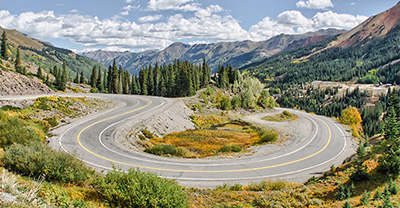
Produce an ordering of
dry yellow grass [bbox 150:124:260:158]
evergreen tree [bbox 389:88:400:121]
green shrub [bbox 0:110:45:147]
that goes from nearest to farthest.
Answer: green shrub [bbox 0:110:45:147] < evergreen tree [bbox 389:88:400:121] < dry yellow grass [bbox 150:124:260:158]

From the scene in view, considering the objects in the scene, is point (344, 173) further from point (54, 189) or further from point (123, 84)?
point (123, 84)

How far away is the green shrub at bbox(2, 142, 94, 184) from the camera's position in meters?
10.4

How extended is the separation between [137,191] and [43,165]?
16.1 ft

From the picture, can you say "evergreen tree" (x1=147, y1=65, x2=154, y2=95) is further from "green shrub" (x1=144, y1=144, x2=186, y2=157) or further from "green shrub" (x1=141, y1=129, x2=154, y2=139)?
"green shrub" (x1=144, y1=144, x2=186, y2=157)

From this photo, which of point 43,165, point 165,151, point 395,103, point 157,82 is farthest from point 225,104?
point 43,165

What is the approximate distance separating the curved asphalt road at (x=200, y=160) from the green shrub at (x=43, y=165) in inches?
120

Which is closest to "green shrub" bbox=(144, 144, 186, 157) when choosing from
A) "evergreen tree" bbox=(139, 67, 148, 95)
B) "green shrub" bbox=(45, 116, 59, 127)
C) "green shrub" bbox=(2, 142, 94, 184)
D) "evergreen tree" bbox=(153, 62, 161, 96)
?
"green shrub" bbox=(45, 116, 59, 127)

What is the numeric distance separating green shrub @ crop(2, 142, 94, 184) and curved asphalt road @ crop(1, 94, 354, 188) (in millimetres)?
3047

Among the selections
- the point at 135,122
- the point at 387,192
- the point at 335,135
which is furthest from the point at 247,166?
the point at 335,135

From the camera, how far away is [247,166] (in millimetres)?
23969

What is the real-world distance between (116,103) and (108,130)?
22.0 metres

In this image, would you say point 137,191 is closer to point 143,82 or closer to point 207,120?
point 207,120

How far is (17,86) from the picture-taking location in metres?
45.1

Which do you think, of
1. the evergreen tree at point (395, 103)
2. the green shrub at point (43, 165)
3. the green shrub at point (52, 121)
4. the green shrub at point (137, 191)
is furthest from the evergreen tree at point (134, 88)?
the green shrub at point (137, 191)
